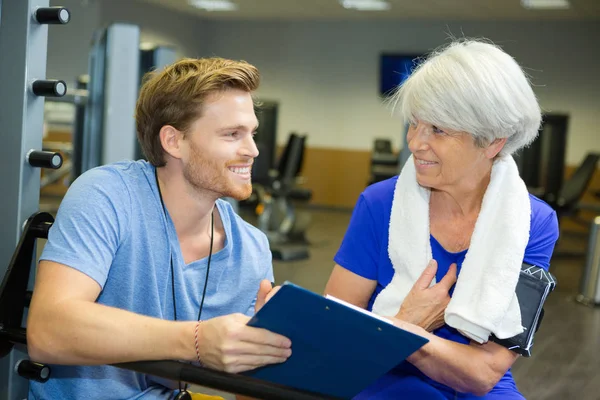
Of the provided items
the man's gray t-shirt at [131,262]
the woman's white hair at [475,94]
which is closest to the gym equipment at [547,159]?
the woman's white hair at [475,94]

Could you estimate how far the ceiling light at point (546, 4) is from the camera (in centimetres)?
854

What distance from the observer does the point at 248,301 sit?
143cm

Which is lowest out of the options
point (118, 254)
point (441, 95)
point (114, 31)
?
point (118, 254)

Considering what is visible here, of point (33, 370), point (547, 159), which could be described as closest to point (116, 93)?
point (33, 370)

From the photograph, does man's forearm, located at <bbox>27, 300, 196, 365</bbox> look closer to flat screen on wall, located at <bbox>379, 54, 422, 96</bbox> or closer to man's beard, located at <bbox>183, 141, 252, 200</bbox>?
man's beard, located at <bbox>183, 141, 252, 200</bbox>

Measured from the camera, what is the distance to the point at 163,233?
1306 mm

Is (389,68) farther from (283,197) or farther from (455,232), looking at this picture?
(455,232)

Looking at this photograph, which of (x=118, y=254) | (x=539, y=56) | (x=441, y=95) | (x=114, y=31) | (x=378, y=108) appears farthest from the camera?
(x=378, y=108)

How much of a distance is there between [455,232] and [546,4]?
8109 mm

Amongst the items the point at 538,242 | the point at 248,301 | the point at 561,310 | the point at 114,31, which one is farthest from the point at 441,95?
the point at 561,310

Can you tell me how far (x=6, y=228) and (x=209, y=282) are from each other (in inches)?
19.6

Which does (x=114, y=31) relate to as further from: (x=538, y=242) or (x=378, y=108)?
(x=378, y=108)

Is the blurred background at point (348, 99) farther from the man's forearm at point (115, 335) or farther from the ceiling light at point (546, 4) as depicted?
the man's forearm at point (115, 335)

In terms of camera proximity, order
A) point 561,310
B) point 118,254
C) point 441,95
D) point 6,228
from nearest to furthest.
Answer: point 118,254
point 441,95
point 6,228
point 561,310
